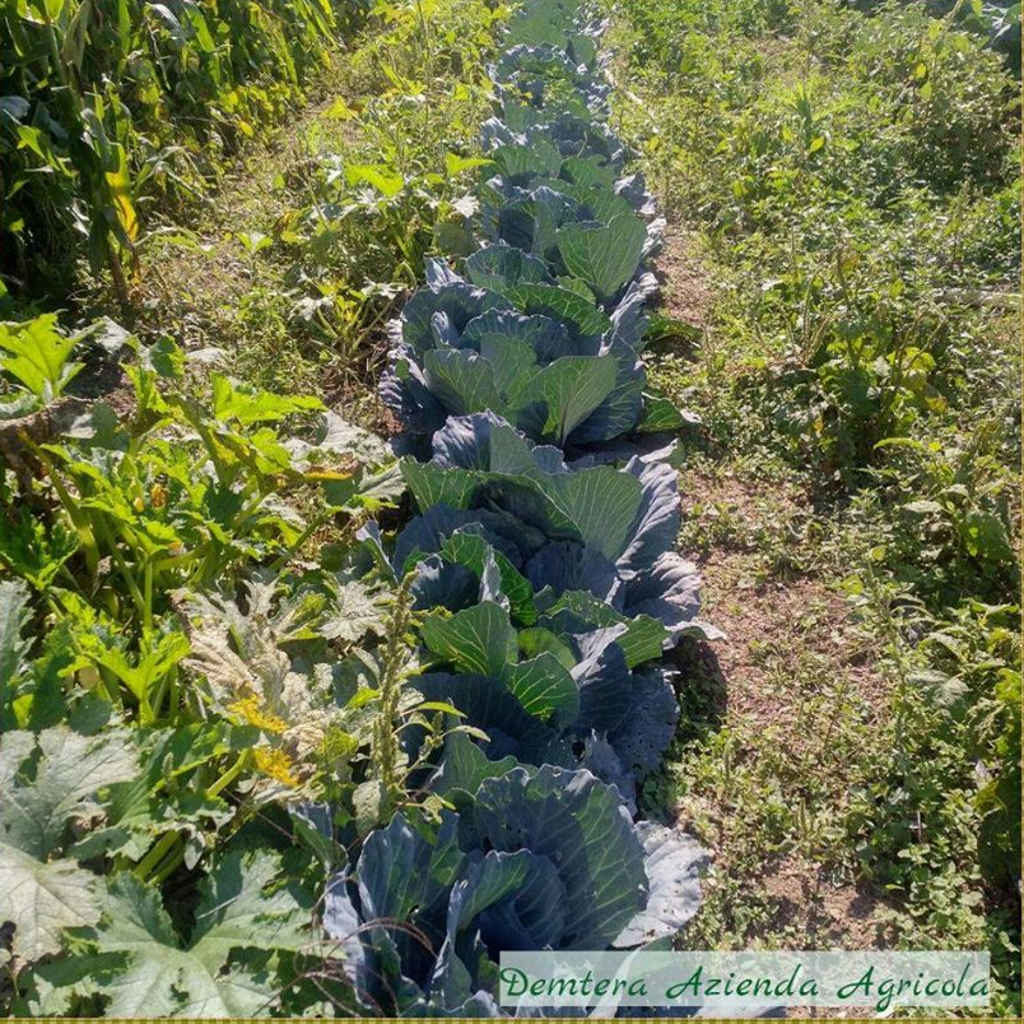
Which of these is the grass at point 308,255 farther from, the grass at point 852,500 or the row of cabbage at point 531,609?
the grass at point 852,500

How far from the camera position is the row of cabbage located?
1649 mm

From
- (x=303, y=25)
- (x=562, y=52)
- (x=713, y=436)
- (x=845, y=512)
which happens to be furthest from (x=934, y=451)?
(x=303, y=25)

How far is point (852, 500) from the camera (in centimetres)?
313

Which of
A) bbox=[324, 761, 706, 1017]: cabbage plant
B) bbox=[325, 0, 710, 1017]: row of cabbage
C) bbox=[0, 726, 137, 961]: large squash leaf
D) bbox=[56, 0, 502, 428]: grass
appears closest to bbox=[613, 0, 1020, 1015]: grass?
bbox=[325, 0, 710, 1017]: row of cabbage

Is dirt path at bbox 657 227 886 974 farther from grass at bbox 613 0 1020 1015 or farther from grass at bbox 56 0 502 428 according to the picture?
grass at bbox 56 0 502 428

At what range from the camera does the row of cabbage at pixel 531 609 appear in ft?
5.41

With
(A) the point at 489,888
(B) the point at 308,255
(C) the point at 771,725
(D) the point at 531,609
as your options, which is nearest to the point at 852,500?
(C) the point at 771,725

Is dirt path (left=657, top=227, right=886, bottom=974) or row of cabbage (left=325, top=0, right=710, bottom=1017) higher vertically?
row of cabbage (left=325, top=0, right=710, bottom=1017)

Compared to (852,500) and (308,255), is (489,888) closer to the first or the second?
(852,500)

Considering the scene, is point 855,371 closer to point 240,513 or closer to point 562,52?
point 240,513

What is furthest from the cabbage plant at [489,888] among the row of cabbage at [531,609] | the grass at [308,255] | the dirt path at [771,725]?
the grass at [308,255]

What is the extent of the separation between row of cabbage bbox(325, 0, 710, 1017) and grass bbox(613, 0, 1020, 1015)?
248mm

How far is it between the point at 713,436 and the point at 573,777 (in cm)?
196

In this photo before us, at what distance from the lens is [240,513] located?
2250 mm
